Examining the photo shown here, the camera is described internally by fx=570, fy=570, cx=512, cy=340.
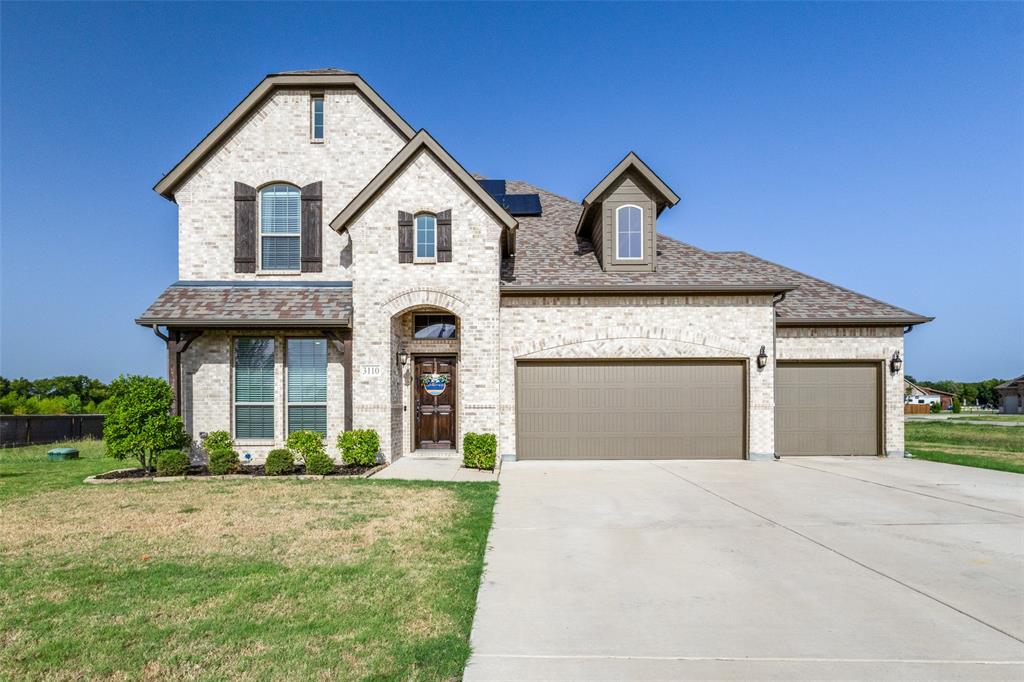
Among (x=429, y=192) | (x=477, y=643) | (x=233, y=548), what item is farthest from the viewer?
(x=429, y=192)

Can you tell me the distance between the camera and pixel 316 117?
14289mm

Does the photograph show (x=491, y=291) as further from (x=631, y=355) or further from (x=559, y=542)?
(x=559, y=542)

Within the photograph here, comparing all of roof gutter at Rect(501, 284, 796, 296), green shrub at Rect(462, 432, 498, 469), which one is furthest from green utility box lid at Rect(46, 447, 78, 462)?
roof gutter at Rect(501, 284, 796, 296)

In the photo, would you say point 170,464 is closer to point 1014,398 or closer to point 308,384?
point 308,384

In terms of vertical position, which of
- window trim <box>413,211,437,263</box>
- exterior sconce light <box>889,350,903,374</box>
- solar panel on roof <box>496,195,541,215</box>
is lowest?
exterior sconce light <box>889,350,903,374</box>

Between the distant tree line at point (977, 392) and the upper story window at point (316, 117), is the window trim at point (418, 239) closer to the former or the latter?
the upper story window at point (316, 117)

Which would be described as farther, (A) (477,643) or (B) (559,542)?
(B) (559,542)

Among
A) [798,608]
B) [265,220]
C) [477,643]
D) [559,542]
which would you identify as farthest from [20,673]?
[265,220]

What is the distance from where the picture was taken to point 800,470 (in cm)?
1225

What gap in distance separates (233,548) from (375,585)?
2.22 meters

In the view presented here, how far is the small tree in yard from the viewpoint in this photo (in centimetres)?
1134

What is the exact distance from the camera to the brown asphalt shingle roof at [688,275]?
13.9 metres

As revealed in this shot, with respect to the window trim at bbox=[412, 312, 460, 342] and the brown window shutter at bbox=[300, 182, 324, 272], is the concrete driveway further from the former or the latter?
the brown window shutter at bbox=[300, 182, 324, 272]

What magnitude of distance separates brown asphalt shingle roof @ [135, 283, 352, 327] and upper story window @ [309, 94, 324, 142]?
3779mm
